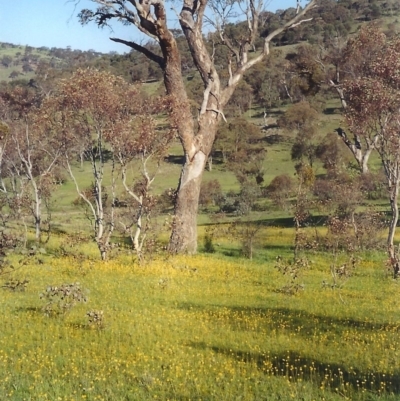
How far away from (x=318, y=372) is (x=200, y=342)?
2.11 metres

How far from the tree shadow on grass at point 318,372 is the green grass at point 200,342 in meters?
0.02

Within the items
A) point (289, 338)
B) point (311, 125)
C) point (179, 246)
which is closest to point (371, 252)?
point (179, 246)

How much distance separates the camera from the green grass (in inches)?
270

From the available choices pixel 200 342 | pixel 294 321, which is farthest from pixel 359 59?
pixel 200 342

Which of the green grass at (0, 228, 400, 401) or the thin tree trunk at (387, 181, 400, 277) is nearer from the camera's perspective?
the green grass at (0, 228, 400, 401)

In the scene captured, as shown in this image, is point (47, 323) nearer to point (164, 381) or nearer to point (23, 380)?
point (23, 380)

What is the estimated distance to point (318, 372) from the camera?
7434 mm

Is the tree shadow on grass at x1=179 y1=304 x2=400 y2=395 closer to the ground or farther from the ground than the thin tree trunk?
closer to the ground

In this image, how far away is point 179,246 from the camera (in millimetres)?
19547

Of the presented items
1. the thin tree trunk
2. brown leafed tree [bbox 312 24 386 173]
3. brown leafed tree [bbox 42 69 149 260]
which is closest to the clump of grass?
brown leafed tree [bbox 42 69 149 260]

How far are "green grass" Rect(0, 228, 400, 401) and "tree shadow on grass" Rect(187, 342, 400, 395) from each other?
2 centimetres

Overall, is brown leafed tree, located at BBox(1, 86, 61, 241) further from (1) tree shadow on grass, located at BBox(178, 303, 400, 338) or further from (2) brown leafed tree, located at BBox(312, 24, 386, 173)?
(1) tree shadow on grass, located at BBox(178, 303, 400, 338)

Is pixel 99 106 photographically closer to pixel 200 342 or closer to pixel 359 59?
pixel 200 342

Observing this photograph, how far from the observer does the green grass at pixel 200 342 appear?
22.5 feet
